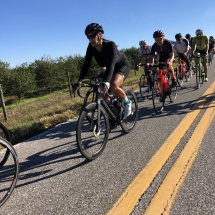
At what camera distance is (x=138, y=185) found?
2.03 meters

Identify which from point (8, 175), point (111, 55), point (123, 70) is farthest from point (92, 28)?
point (8, 175)

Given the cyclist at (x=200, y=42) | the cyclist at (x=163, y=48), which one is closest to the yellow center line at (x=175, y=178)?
the cyclist at (x=163, y=48)

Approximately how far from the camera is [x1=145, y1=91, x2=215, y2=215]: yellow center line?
1.68 metres

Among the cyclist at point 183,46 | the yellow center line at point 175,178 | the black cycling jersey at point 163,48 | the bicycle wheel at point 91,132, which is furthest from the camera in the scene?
the cyclist at point 183,46

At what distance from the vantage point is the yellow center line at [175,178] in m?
1.68

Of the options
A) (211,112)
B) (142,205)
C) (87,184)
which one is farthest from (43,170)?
(211,112)

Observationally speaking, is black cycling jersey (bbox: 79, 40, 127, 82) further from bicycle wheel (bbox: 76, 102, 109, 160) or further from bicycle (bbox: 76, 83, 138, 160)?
bicycle wheel (bbox: 76, 102, 109, 160)

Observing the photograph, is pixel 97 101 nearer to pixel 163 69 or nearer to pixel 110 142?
pixel 110 142

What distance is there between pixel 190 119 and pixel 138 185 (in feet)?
8.33

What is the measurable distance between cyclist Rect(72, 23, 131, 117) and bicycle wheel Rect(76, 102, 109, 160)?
41 centimetres

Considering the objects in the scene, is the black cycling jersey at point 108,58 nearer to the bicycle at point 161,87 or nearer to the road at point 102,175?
the road at point 102,175

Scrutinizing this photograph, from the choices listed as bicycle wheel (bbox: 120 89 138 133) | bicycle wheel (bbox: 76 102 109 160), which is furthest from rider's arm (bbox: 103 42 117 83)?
bicycle wheel (bbox: 120 89 138 133)

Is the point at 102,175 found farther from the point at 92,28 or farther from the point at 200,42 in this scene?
the point at 200,42

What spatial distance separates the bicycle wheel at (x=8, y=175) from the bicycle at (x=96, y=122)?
83 centimetres
